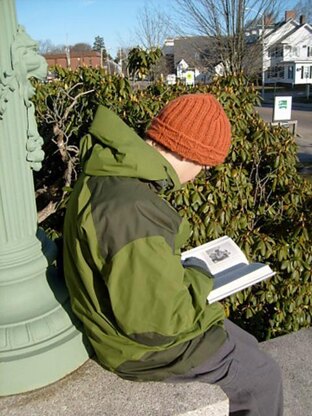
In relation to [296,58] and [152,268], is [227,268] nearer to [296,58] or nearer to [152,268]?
[152,268]

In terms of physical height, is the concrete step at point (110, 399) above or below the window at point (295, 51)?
below

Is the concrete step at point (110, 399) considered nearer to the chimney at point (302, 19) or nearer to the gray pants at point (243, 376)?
the gray pants at point (243, 376)

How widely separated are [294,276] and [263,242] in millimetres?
335

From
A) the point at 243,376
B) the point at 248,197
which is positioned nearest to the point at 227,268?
the point at 243,376

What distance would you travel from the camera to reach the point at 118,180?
1542 millimetres

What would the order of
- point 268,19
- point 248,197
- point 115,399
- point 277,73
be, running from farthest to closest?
point 277,73 < point 268,19 < point 248,197 < point 115,399

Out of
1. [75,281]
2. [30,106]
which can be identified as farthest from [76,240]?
[30,106]

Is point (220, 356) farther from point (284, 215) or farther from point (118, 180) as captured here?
point (284, 215)

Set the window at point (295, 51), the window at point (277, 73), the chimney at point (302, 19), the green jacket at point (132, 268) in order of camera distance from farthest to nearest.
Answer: the chimney at point (302, 19) → the window at point (295, 51) → the window at point (277, 73) → the green jacket at point (132, 268)

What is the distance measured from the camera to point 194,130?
68.1 inches

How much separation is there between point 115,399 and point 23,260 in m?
0.63

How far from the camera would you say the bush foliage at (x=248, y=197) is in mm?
3176

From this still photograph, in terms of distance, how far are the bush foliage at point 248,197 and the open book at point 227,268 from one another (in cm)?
75

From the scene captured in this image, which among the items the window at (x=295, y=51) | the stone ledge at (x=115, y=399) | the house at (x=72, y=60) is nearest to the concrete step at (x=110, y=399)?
the stone ledge at (x=115, y=399)
